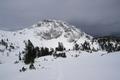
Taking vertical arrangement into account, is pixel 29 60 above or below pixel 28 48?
below

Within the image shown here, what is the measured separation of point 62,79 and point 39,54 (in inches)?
3438

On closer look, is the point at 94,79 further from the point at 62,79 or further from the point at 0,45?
the point at 0,45

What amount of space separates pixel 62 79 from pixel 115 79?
5704 millimetres

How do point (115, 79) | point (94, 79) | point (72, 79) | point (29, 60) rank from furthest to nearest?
point (29, 60) → point (72, 79) → point (94, 79) → point (115, 79)

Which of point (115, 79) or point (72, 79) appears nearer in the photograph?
point (115, 79)

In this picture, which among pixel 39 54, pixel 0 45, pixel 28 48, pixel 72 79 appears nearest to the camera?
pixel 72 79

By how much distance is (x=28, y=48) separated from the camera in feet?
181

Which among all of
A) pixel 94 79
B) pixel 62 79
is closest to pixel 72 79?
pixel 62 79

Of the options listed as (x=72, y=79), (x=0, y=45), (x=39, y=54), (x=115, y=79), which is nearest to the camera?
(x=115, y=79)

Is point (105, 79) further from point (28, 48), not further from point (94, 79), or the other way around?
point (28, 48)

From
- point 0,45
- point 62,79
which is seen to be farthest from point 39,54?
point 0,45

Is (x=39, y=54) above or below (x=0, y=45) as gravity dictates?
below

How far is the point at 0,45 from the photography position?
617 feet

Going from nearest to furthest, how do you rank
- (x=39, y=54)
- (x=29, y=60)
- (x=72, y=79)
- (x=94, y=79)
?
(x=94, y=79), (x=72, y=79), (x=29, y=60), (x=39, y=54)
